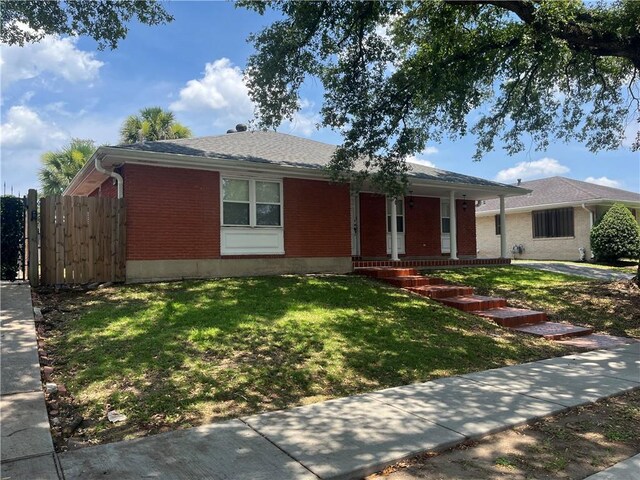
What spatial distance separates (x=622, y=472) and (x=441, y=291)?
7759mm

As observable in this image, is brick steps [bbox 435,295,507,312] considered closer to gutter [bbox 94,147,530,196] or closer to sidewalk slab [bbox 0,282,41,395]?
gutter [bbox 94,147,530,196]

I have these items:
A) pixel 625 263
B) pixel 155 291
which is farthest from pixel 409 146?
pixel 625 263

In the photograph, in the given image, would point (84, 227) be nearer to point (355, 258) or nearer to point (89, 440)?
point (89, 440)

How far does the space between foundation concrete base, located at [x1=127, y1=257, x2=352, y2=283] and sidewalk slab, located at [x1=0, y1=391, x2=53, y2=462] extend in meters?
6.48

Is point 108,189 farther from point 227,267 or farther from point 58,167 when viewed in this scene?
point 58,167

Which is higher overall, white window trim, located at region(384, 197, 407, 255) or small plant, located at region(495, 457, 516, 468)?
white window trim, located at region(384, 197, 407, 255)

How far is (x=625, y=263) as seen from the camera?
21109mm

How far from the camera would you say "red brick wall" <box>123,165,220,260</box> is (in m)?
10.7

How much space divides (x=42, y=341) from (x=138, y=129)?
20.6 metres

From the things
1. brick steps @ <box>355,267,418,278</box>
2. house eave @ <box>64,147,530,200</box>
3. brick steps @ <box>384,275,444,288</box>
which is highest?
house eave @ <box>64,147,530,200</box>

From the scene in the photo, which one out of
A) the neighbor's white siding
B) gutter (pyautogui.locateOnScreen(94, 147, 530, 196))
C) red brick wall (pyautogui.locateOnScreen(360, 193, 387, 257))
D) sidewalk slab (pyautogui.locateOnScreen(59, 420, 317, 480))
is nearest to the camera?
sidewalk slab (pyautogui.locateOnScreen(59, 420, 317, 480))

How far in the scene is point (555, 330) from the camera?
9180mm

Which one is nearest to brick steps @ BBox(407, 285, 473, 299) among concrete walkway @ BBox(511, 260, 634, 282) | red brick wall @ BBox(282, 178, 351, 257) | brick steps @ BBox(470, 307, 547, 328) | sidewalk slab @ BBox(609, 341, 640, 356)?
brick steps @ BBox(470, 307, 547, 328)

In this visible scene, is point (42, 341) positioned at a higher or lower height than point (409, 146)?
lower
